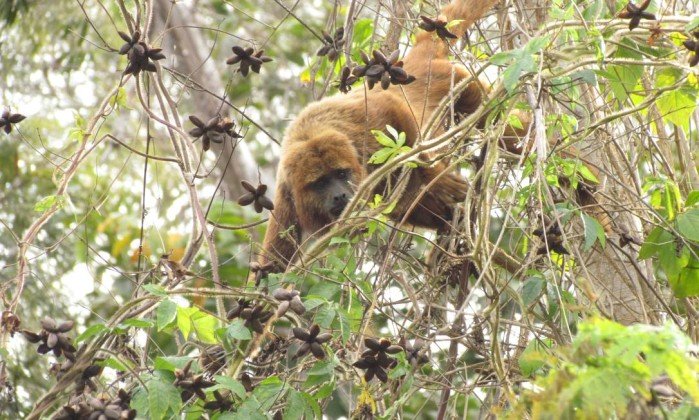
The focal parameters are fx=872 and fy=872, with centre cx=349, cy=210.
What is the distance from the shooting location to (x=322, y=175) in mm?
5363

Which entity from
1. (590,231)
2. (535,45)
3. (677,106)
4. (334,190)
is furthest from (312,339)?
(334,190)

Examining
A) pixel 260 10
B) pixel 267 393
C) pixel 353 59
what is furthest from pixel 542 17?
pixel 260 10

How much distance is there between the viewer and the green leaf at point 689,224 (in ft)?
10.7

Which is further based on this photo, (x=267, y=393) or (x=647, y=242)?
(x=647, y=242)

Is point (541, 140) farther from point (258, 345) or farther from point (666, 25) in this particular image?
point (258, 345)

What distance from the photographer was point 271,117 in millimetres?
9992

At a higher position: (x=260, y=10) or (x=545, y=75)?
(x=260, y=10)

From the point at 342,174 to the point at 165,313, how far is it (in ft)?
8.48

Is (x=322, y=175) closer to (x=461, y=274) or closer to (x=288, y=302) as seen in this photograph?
(x=461, y=274)

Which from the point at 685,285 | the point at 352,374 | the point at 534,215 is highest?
the point at 534,215

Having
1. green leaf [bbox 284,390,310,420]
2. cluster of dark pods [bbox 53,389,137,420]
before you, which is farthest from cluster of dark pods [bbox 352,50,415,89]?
cluster of dark pods [bbox 53,389,137,420]

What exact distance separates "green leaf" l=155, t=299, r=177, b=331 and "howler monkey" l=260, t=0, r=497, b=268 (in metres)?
2.09

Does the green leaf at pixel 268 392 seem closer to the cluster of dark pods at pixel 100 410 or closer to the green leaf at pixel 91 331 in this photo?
the cluster of dark pods at pixel 100 410

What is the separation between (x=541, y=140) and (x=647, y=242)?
2.34 ft
